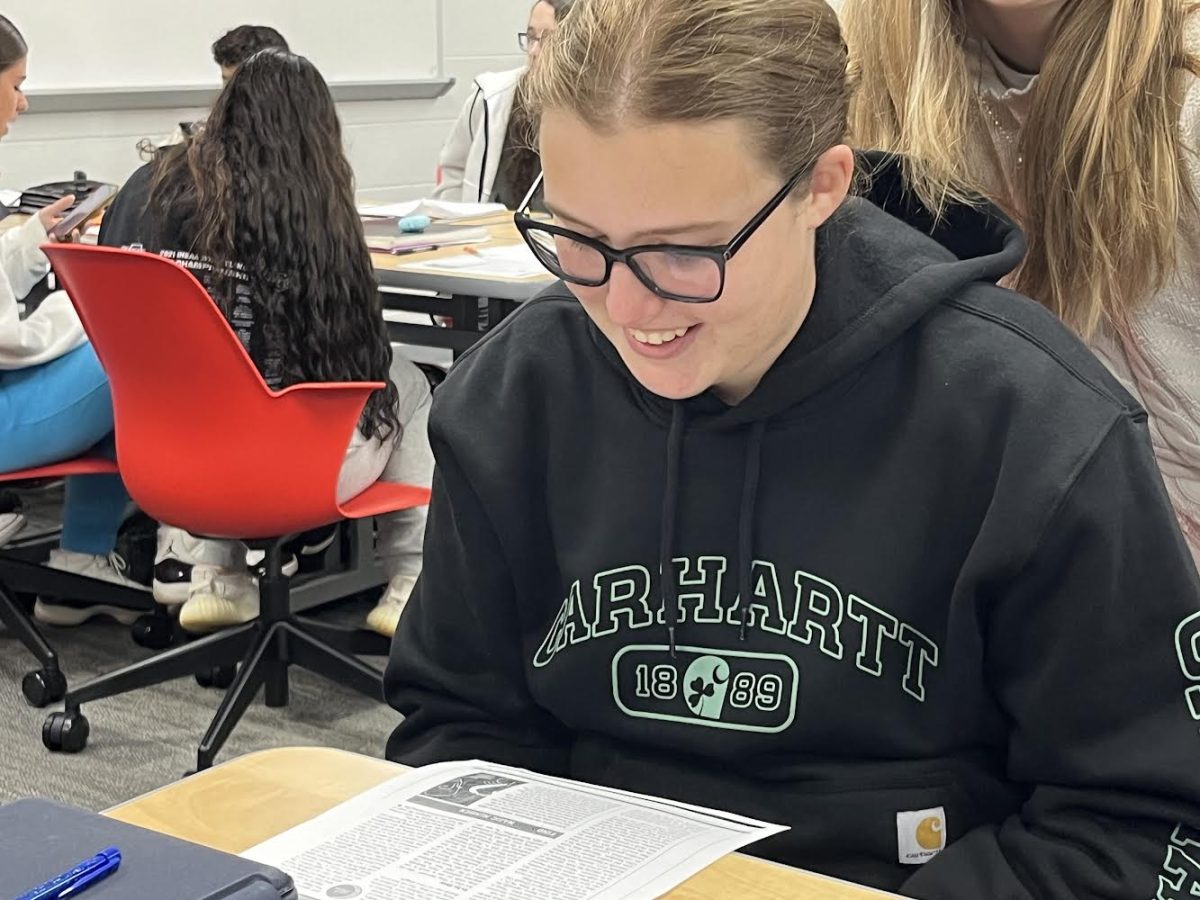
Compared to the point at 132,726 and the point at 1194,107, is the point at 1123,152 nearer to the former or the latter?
the point at 1194,107

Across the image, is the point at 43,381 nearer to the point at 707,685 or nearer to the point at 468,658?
the point at 468,658

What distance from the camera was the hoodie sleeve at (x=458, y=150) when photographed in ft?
16.2

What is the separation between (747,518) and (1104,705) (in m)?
0.29

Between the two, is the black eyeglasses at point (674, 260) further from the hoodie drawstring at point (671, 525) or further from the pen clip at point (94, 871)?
the pen clip at point (94, 871)

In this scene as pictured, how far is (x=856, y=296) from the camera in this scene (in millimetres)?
1244

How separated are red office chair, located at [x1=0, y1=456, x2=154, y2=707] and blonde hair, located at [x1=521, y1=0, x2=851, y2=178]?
2.29m

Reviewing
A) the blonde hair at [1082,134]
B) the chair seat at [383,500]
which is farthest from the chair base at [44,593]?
the blonde hair at [1082,134]

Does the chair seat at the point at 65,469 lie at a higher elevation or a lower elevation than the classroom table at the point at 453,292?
lower

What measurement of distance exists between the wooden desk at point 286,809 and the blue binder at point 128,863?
0.13 m

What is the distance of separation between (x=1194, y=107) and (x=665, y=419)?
0.68 m

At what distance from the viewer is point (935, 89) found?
159cm

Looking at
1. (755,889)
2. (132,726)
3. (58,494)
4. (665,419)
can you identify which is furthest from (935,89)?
(58,494)

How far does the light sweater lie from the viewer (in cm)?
161

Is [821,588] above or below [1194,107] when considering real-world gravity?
below
